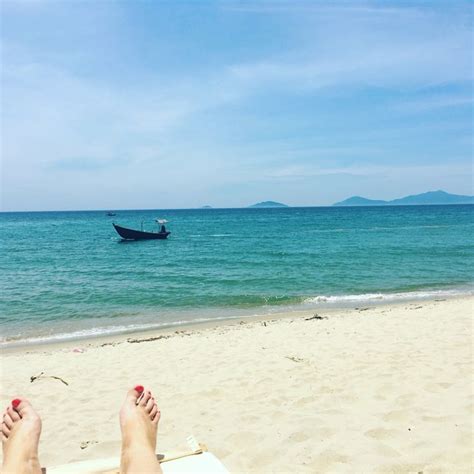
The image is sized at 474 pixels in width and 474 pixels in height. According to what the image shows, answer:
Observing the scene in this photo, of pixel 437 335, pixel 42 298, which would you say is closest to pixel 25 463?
pixel 437 335

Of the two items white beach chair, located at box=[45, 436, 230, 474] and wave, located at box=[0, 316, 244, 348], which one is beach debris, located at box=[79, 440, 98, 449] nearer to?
white beach chair, located at box=[45, 436, 230, 474]

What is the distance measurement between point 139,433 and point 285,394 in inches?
70.0

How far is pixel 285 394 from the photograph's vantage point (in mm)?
4191

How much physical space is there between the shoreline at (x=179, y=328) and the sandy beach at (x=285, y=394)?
0.73m

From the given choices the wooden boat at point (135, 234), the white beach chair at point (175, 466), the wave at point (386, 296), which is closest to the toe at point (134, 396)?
the white beach chair at point (175, 466)

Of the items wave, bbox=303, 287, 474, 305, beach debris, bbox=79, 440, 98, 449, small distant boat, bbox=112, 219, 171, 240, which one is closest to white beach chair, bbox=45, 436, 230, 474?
beach debris, bbox=79, 440, 98, 449

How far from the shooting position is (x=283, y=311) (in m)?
10.5

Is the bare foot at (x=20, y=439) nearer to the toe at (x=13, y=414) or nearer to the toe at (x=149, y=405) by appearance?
the toe at (x=13, y=414)

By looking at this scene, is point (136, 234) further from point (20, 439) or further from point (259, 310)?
point (20, 439)

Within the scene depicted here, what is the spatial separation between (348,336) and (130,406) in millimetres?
4201

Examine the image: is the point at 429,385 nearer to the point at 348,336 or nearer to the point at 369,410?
the point at 369,410

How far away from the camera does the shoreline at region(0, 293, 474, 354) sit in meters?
8.02

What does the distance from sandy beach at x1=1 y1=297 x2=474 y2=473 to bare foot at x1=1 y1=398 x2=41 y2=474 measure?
52cm

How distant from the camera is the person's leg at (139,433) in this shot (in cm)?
241
